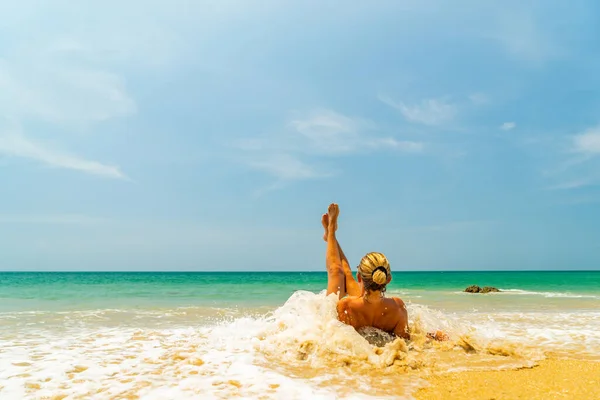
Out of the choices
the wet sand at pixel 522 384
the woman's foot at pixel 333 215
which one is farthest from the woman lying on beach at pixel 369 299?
the wet sand at pixel 522 384

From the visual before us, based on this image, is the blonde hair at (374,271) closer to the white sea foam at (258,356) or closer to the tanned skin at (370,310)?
the tanned skin at (370,310)

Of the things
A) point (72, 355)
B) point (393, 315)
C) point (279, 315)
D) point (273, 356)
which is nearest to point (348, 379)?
point (273, 356)

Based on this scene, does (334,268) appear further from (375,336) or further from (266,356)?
(266,356)

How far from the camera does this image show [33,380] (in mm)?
4223

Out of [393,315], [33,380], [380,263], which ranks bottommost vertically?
[33,380]

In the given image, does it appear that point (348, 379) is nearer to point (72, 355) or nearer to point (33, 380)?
point (33, 380)

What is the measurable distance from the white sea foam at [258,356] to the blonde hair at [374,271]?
677 mm

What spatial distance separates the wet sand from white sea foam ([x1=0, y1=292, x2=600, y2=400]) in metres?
0.27

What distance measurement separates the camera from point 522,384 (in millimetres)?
3932

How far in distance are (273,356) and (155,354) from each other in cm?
156

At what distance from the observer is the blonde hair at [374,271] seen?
16.9ft

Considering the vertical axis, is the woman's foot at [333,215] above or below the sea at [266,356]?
above

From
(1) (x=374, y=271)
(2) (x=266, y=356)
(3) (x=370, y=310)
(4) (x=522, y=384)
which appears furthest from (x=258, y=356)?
(4) (x=522, y=384)

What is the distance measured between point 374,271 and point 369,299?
449 mm
